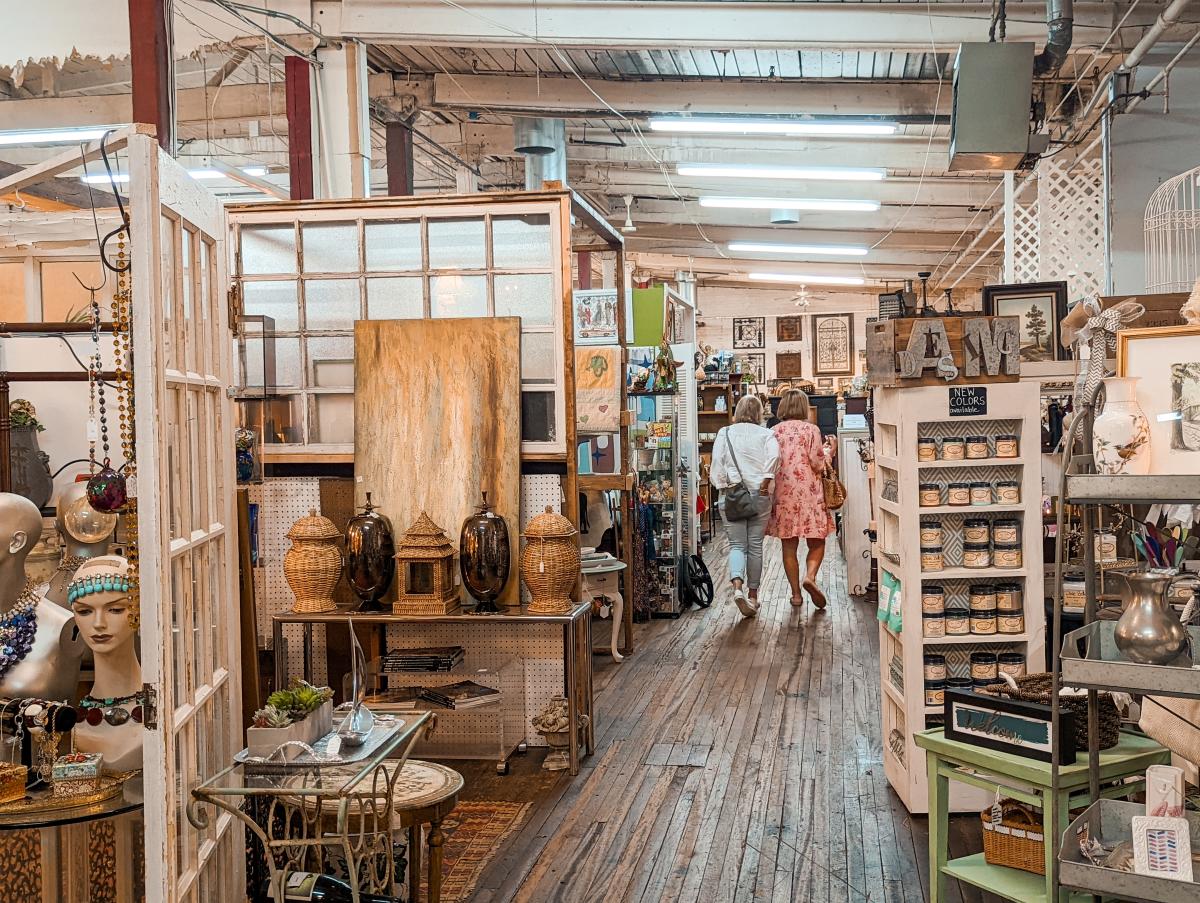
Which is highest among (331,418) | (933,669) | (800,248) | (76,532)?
(800,248)

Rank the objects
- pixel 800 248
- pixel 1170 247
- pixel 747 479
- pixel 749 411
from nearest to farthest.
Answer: pixel 1170 247
pixel 747 479
pixel 749 411
pixel 800 248

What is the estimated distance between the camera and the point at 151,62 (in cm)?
539

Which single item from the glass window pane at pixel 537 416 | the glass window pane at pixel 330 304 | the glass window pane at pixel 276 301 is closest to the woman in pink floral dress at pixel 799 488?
the glass window pane at pixel 537 416

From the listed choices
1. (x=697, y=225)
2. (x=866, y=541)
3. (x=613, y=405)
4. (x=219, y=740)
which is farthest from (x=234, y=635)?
(x=697, y=225)

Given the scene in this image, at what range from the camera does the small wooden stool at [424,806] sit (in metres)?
3.15

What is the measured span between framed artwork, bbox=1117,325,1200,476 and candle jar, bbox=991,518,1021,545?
60.4 inches

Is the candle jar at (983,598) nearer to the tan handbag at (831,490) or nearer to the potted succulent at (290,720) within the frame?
the potted succulent at (290,720)

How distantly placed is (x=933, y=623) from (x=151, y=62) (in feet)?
13.9

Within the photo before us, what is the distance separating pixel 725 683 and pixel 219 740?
13.3 ft

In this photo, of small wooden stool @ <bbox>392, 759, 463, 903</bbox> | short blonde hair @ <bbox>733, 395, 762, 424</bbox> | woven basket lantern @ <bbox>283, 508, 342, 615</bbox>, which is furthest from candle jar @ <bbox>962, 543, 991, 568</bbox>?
Answer: short blonde hair @ <bbox>733, 395, 762, 424</bbox>

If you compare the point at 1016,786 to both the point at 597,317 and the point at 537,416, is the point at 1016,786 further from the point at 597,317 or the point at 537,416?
the point at 597,317

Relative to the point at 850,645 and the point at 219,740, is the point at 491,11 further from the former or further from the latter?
the point at 219,740

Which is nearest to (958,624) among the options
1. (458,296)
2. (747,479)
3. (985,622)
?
(985,622)

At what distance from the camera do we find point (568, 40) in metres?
6.92
